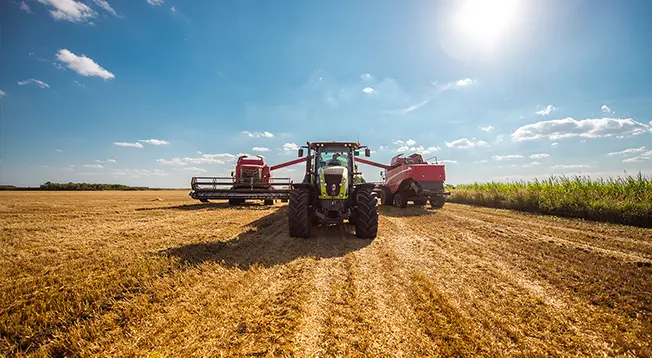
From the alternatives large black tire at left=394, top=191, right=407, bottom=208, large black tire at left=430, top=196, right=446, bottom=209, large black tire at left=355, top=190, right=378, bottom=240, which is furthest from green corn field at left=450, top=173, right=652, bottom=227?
large black tire at left=355, top=190, right=378, bottom=240

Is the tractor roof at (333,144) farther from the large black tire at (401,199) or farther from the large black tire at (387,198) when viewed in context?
the large black tire at (387,198)

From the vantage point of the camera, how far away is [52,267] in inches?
165

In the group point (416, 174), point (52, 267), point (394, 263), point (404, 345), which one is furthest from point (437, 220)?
point (52, 267)

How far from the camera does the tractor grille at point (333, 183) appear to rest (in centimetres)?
696

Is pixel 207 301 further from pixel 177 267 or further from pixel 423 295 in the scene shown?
pixel 423 295

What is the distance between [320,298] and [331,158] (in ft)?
17.6

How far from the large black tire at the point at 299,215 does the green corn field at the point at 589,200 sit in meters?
11.1

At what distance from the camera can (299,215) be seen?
21.8ft

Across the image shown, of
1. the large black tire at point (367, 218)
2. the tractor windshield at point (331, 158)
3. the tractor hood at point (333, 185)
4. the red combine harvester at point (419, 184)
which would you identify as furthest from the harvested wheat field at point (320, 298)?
the red combine harvester at point (419, 184)

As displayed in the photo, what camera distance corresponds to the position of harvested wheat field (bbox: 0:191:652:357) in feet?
7.86

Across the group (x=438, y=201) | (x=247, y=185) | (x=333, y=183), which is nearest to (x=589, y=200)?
(x=438, y=201)

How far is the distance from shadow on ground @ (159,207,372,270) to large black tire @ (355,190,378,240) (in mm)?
236

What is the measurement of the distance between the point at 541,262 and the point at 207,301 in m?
5.80

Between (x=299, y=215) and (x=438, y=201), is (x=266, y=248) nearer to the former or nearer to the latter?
(x=299, y=215)
